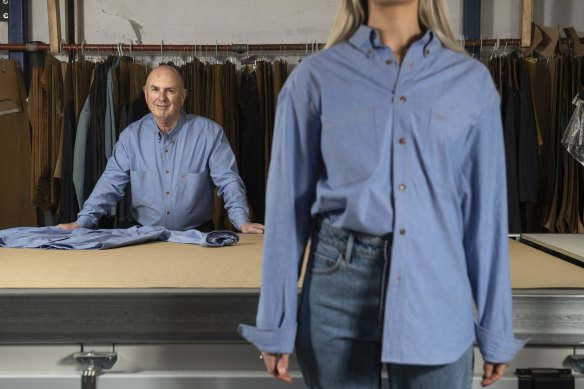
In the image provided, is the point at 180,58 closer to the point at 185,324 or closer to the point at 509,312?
the point at 185,324

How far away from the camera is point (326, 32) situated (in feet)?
19.2

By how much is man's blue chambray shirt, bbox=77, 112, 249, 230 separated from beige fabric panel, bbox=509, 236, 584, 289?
1.77 m

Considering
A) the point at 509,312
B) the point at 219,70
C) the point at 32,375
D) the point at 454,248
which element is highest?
the point at 219,70

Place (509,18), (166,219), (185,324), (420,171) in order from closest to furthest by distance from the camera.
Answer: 1. (420,171)
2. (185,324)
3. (166,219)
4. (509,18)

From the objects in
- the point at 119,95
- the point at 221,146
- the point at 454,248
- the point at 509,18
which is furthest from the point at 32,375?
the point at 509,18

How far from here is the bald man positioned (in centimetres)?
396

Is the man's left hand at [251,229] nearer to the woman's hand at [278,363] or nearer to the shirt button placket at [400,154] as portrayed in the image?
the woman's hand at [278,363]

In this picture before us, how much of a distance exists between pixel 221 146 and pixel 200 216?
39cm

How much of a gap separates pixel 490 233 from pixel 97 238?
1.84 meters

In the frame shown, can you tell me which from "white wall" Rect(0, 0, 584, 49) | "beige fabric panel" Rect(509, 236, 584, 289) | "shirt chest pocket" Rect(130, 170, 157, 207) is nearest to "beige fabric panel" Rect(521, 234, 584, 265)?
"beige fabric panel" Rect(509, 236, 584, 289)

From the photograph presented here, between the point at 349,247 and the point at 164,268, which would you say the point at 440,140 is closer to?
the point at 349,247

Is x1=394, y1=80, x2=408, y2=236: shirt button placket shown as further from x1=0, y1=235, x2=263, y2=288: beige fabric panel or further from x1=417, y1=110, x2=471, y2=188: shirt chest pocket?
x1=0, y1=235, x2=263, y2=288: beige fabric panel

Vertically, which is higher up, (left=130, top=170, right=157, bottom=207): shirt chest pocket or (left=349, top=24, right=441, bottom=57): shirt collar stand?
(left=349, top=24, right=441, bottom=57): shirt collar stand

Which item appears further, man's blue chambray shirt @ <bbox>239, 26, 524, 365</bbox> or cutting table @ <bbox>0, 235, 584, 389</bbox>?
cutting table @ <bbox>0, 235, 584, 389</bbox>
